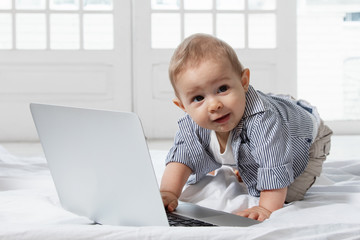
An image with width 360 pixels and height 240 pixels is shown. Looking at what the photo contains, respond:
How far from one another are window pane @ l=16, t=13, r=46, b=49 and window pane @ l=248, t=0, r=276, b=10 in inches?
60.5

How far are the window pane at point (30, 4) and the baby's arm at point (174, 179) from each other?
276 centimetres

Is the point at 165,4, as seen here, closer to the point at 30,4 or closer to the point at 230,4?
the point at 230,4

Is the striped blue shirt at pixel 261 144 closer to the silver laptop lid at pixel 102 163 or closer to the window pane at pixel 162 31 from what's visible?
the silver laptop lid at pixel 102 163

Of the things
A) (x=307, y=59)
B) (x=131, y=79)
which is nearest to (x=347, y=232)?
(x=131, y=79)

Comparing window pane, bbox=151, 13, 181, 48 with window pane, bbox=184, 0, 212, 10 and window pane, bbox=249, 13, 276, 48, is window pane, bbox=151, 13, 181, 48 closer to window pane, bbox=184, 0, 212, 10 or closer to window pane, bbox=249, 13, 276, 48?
window pane, bbox=184, 0, 212, 10

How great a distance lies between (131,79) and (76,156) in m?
2.74

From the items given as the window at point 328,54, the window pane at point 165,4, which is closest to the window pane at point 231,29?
the window pane at point 165,4

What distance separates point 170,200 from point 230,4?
2.87 metres

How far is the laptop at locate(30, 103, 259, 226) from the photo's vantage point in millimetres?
730

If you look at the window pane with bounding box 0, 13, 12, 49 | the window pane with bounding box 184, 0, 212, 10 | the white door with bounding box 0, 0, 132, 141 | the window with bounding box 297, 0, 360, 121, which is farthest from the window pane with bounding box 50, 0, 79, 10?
the window with bounding box 297, 0, 360, 121

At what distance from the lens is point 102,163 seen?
0.81 m

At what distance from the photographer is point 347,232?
72 cm

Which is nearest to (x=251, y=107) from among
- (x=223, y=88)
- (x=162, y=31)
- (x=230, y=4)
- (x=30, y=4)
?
(x=223, y=88)

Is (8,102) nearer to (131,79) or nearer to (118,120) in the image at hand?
(131,79)
